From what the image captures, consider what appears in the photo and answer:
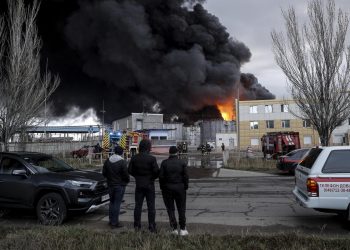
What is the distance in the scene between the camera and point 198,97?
77438mm

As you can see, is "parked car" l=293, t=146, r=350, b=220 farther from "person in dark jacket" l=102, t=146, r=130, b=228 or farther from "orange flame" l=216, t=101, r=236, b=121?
"orange flame" l=216, t=101, r=236, b=121

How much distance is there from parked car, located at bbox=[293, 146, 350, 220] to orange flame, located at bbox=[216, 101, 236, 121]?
247ft

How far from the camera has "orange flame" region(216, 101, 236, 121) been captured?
271 feet

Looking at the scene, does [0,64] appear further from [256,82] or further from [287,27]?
[256,82]

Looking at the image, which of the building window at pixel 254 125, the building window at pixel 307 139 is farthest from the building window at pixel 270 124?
the building window at pixel 307 139

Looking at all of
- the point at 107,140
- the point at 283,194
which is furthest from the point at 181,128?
the point at 283,194

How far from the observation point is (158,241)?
18.2ft

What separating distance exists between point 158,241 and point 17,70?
14391 millimetres

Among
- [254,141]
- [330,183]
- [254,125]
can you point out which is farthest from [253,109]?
[330,183]

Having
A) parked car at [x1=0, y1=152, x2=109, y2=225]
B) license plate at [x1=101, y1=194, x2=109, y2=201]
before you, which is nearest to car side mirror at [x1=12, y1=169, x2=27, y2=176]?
parked car at [x1=0, y1=152, x2=109, y2=225]

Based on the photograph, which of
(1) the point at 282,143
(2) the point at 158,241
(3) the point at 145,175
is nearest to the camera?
(2) the point at 158,241

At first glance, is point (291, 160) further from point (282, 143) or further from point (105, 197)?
point (282, 143)

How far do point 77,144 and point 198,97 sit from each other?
33.8 m

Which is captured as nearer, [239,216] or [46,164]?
[239,216]
